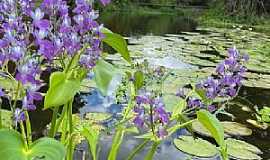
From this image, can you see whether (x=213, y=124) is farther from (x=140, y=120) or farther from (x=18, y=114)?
(x=18, y=114)

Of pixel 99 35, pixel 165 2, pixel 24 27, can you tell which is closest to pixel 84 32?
pixel 99 35

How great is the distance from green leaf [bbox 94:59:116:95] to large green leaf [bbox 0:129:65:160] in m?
0.19

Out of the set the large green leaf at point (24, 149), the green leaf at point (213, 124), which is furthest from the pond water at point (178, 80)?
the large green leaf at point (24, 149)

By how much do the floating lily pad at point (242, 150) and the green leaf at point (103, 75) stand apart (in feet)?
6.86

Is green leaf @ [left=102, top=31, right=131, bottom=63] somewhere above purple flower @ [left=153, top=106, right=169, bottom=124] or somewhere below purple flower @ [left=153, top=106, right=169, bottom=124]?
above

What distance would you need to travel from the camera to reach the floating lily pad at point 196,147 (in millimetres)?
3008

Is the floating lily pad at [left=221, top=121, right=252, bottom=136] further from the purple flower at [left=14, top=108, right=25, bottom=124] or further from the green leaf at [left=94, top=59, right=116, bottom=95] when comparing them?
the purple flower at [left=14, top=108, right=25, bottom=124]

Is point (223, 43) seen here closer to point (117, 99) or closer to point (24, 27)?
point (117, 99)

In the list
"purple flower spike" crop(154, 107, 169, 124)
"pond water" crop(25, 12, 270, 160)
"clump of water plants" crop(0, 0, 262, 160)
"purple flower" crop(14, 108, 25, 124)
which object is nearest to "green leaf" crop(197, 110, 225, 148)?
"clump of water plants" crop(0, 0, 262, 160)

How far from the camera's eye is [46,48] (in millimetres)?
1036

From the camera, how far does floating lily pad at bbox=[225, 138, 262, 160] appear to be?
3.04m

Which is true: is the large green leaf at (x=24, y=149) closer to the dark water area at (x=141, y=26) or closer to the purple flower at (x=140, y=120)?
the purple flower at (x=140, y=120)

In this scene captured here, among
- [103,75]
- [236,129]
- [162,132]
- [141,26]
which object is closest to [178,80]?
[236,129]

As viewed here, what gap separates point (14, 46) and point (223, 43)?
8109 mm
